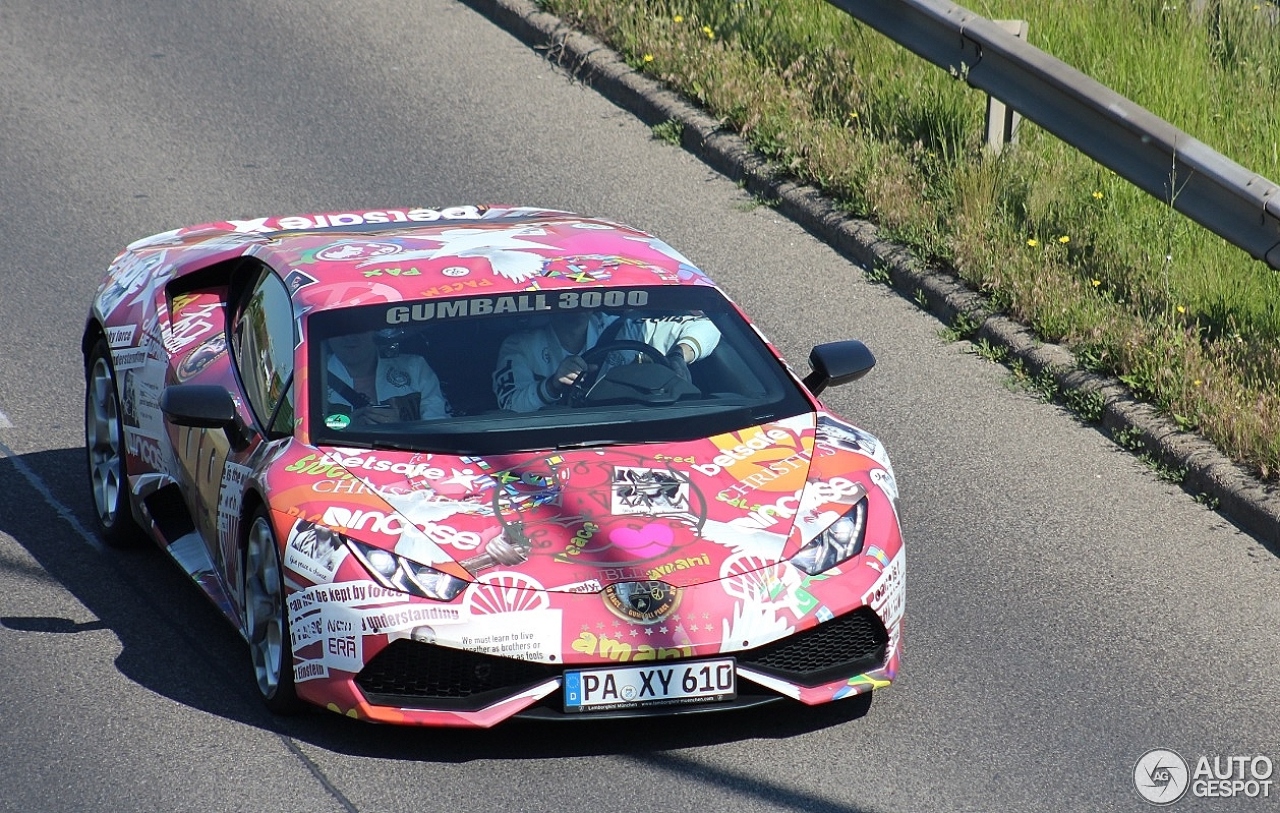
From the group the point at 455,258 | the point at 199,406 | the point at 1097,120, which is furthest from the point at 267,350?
the point at 1097,120

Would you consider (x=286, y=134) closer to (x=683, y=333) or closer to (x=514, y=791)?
(x=683, y=333)

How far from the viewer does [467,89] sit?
43.4 feet

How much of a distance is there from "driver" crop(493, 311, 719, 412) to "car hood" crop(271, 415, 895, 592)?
1.49 ft

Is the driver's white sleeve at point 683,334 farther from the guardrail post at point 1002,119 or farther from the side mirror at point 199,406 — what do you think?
the guardrail post at point 1002,119

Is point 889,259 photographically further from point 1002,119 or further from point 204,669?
point 204,669

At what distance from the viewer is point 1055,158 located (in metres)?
11.3

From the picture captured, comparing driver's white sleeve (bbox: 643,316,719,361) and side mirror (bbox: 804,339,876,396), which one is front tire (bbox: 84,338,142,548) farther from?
side mirror (bbox: 804,339,876,396)

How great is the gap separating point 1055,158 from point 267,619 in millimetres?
6491

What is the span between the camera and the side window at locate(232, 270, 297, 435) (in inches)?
267

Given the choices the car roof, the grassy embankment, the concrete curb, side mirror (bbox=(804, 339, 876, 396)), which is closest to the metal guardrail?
the grassy embankment

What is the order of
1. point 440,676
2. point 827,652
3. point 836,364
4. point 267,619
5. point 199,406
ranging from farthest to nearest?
point 836,364, point 199,406, point 267,619, point 827,652, point 440,676

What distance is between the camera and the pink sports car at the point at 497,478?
19.2 feet

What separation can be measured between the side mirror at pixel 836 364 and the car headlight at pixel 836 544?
1.02 m

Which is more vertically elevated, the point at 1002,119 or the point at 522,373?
the point at 522,373
